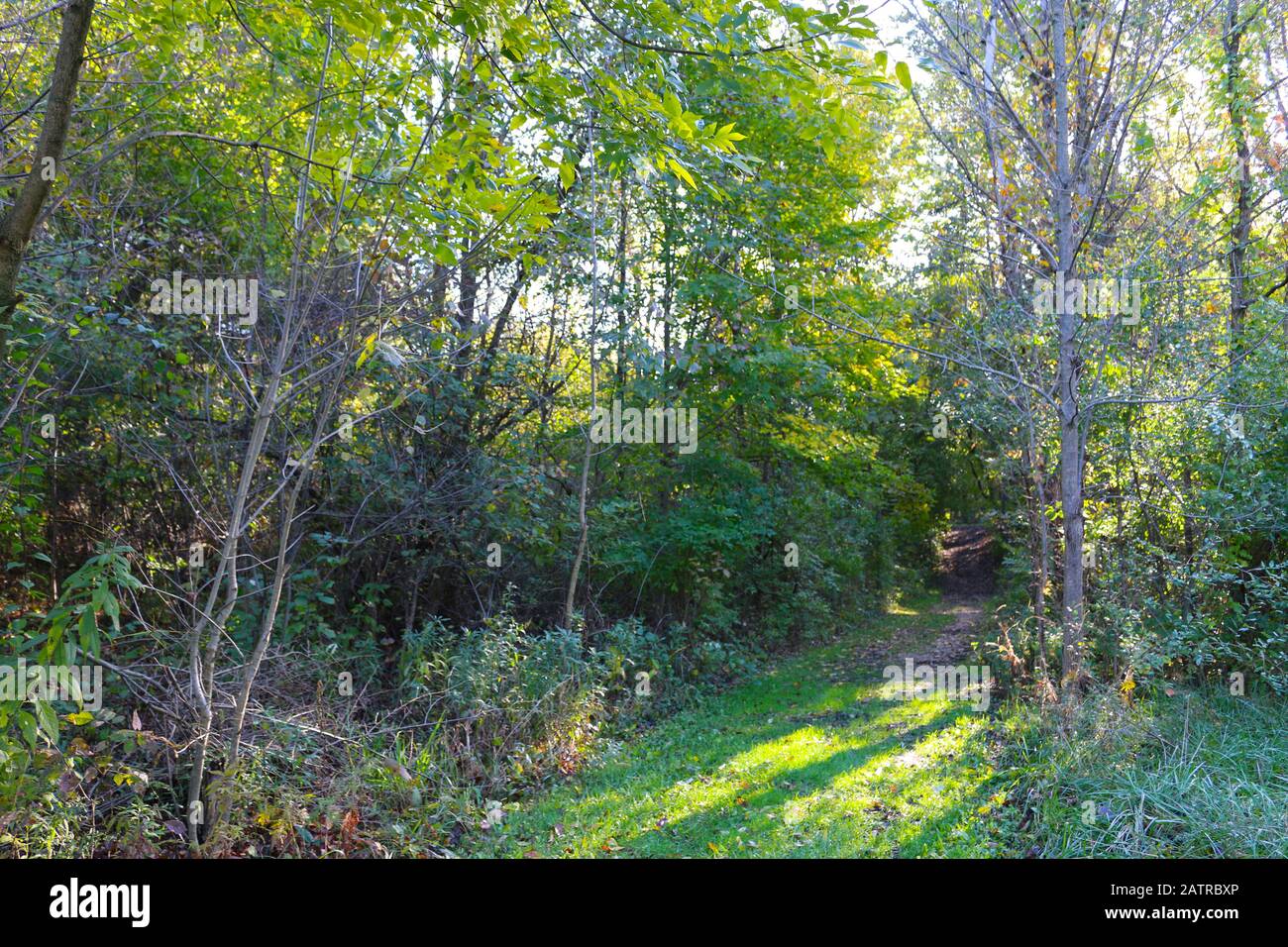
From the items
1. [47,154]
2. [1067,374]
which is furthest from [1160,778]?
[47,154]

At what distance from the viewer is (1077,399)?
655cm

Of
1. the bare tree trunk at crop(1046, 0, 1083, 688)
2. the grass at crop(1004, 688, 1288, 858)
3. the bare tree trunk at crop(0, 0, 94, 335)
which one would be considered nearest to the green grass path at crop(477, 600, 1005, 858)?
the grass at crop(1004, 688, 1288, 858)

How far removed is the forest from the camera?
4070mm

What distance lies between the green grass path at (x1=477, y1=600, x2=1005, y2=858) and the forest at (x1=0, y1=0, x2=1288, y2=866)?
46 millimetres

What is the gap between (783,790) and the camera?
243 inches

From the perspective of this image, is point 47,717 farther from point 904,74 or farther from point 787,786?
point 787,786

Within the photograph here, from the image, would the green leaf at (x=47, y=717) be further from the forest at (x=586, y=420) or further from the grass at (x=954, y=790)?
the grass at (x=954, y=790)

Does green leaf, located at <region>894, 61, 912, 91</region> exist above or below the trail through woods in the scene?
above

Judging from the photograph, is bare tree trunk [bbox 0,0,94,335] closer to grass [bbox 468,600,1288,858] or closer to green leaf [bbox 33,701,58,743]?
green leaf [bbox 33,701,58,743]

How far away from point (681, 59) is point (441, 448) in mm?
4727

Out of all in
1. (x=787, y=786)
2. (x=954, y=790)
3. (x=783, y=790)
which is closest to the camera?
(x=954, y=790)

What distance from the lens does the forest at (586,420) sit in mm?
4070

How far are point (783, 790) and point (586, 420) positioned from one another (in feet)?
16.8
